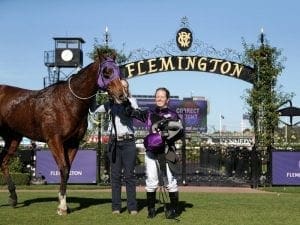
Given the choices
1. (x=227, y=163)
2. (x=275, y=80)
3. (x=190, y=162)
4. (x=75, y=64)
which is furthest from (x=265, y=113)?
(x=75, y=64)

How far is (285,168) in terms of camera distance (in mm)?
18438

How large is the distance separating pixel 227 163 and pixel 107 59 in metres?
15.5

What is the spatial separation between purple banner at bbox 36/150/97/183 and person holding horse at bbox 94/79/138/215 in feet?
30.6

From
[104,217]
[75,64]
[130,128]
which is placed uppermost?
[75,64]

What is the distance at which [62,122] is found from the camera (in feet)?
29.6

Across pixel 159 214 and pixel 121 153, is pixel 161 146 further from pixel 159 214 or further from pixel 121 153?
pixel 159 214

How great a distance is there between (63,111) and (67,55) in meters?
36.0

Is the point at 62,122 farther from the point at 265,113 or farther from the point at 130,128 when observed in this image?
the point at 265,113

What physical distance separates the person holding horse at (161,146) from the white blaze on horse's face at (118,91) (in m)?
0.47

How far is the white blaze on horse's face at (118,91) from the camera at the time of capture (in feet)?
27.7

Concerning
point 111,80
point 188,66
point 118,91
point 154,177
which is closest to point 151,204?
point 154,177

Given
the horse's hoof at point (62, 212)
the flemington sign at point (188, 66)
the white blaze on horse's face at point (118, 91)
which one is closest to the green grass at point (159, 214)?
the horse's hoof at point (62, 212)

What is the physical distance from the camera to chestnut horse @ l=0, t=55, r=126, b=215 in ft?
29.4

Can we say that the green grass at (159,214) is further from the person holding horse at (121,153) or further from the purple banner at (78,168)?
the purple banner at (78,168)
